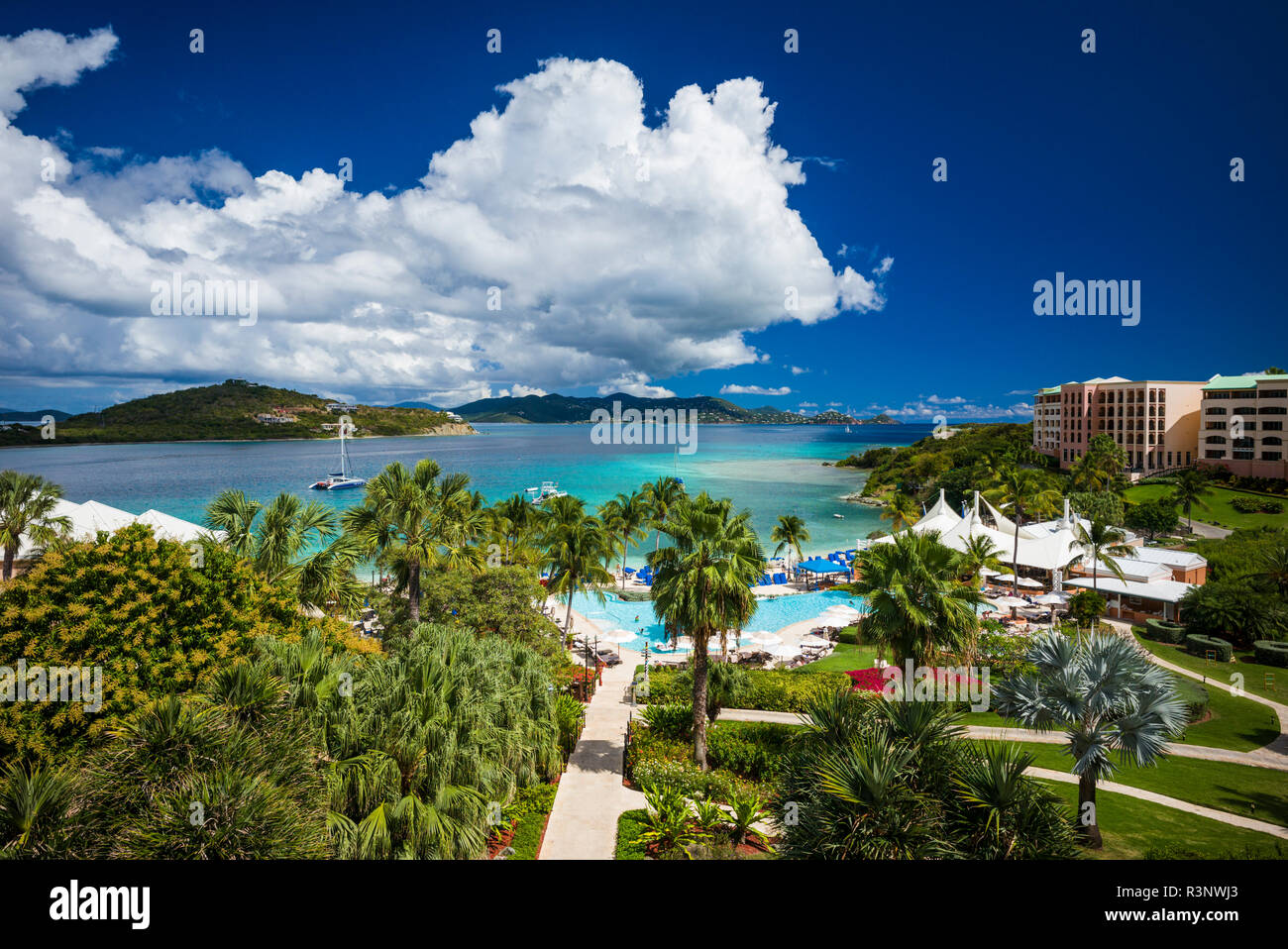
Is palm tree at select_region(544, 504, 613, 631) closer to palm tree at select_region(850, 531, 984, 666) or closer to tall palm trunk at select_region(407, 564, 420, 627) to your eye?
tall palm trunk at select_region(407, 564, 420, 627)

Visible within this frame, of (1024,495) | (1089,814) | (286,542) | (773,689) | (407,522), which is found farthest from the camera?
(1024,495)

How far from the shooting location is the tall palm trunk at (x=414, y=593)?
2202 centimetres

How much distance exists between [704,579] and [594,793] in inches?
255

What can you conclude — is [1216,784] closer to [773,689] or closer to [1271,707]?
[1271,707]

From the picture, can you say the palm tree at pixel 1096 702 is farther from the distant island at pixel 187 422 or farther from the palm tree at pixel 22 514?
the distant island at pixel 187 422

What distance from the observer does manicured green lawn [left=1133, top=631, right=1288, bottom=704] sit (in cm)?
2109

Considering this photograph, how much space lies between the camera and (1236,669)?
23297 millimetres

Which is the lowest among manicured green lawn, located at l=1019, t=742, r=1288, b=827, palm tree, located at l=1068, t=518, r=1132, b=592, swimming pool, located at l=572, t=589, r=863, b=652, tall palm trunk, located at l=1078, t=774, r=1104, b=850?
swimming pool, located at l=572, t=589, r=863, b=652

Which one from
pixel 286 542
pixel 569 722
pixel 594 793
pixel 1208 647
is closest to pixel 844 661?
pixel 569 722

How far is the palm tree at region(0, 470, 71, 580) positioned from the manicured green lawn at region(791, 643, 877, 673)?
108 feet

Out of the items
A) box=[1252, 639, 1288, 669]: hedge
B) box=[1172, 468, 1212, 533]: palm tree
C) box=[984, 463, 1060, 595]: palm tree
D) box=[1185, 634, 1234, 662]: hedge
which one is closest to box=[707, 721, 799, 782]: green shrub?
box=[1185, 634, 1234, 662]: hedge

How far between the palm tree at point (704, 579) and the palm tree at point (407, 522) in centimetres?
1006
